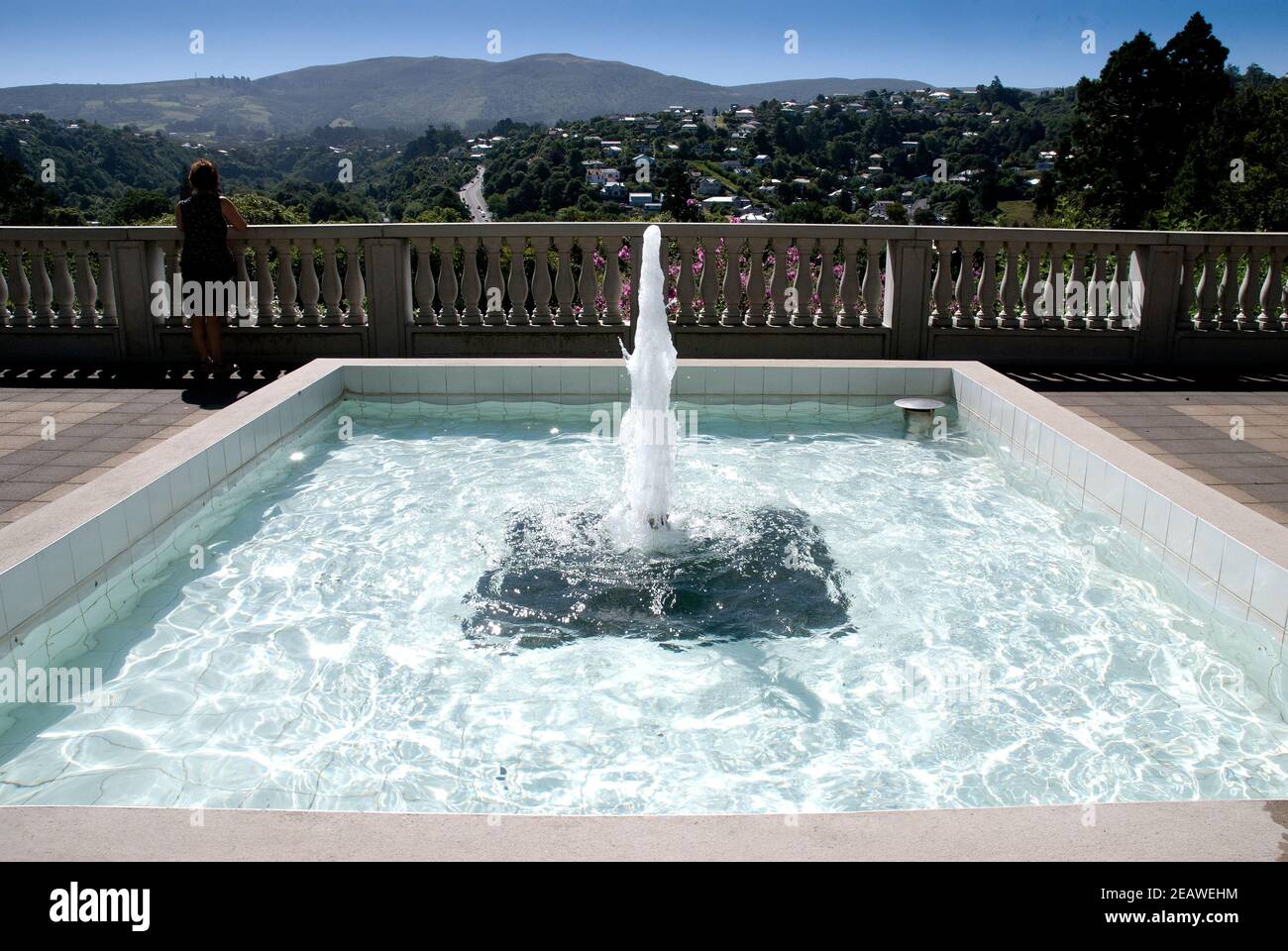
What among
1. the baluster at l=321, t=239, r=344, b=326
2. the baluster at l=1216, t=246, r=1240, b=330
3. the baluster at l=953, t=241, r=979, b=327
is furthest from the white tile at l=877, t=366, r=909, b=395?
the baluster at l=321, t=239, r=344, b=326

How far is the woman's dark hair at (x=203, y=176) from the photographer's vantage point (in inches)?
314

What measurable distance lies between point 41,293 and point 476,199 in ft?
50.9

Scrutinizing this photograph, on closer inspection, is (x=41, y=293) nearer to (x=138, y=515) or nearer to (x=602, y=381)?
(x=602, y=381)

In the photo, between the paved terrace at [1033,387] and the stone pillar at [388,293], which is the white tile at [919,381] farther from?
the stone pillar at [388,293]

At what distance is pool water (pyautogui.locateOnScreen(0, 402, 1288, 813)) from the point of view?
3252 mm

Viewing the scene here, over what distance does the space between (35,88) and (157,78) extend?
1843cm

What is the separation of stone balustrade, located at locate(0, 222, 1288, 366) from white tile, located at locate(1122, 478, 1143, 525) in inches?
163

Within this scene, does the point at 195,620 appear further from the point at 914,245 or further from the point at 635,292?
the point at 914,245

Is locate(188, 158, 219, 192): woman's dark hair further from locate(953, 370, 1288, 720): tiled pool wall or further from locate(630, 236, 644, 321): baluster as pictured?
locate(953, 370, 1288, 720): tiled pool wall

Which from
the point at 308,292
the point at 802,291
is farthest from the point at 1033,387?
the point at 308,292

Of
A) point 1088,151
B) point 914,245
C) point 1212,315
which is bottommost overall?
point 1212,315
